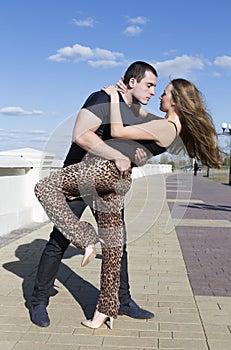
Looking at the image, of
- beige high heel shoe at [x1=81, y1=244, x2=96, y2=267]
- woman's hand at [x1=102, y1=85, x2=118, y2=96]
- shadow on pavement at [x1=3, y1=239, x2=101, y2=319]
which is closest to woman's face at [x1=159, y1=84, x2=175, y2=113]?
woman's hand at [x1=102, y1=85, x2=118, y2=96]

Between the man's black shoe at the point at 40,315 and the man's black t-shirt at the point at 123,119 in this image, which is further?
the man's black shoe at the point at 40,315

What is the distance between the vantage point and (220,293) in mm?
5520

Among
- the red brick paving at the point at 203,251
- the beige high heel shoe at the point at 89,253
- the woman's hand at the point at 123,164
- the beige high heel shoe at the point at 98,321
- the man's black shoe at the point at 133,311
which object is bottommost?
the red brick paving at the point at 203,251

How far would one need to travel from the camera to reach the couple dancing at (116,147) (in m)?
3.89

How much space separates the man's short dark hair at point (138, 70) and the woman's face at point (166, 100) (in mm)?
149

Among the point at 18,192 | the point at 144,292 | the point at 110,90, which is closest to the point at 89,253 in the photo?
the point at 110,90

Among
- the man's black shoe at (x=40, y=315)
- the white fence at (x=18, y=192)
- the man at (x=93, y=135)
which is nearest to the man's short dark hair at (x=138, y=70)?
the man at (x=93, y=135)

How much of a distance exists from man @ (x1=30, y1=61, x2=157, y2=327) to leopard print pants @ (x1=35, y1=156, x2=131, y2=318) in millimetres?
124

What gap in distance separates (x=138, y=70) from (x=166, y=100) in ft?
1.06

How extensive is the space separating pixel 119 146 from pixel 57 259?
1101 millimetres

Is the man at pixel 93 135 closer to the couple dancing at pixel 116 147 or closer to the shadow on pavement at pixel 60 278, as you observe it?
the couple dancing at pixel 116 147

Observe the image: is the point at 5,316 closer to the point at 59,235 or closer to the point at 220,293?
the point at 59,235

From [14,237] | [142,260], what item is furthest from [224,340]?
[14,237]

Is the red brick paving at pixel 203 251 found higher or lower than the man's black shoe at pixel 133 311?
lower
